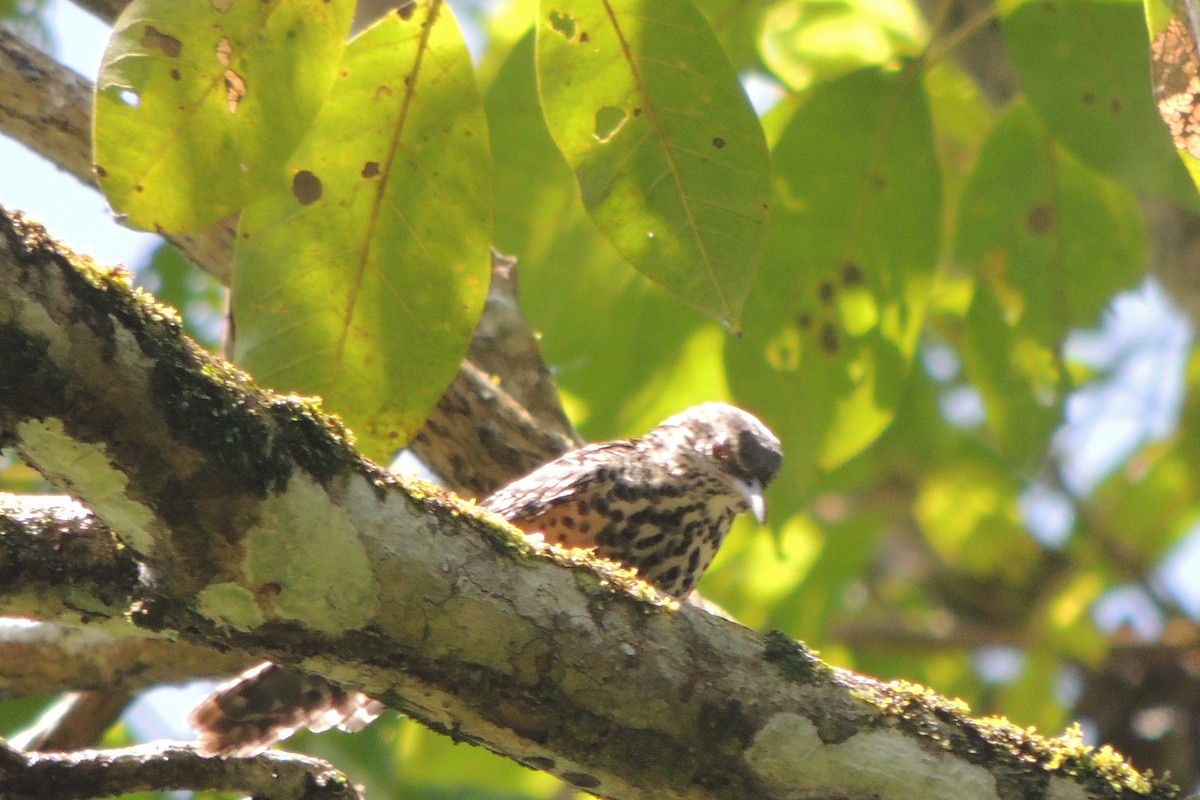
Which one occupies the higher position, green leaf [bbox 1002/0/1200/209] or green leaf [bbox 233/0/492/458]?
green leaf [bbox 1002/0/1200/209]

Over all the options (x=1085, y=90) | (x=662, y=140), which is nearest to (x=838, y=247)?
(x=1085, y=90)

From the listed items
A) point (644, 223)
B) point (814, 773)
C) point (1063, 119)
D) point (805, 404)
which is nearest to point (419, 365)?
point (644, 223)

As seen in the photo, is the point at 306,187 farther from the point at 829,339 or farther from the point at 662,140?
the point at 829,339

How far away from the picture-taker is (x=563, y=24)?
2436mm

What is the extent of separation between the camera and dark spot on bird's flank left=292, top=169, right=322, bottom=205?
2.66 m

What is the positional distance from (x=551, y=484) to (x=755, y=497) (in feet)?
2.15

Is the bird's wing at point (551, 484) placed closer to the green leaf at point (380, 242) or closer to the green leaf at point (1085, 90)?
the green leaf at point (380, 242)

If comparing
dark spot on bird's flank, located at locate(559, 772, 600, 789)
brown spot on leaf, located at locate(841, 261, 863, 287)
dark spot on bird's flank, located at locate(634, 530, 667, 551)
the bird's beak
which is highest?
brown spot on leaf, located at locate(841, 261, 863, 287)

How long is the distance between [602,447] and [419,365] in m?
1.45

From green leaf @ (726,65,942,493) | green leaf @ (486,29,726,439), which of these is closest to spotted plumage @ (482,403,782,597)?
green leaf @ (486,29,726,439)

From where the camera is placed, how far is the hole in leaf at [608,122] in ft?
8.16

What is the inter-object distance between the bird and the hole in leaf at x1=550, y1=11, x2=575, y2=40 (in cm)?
138

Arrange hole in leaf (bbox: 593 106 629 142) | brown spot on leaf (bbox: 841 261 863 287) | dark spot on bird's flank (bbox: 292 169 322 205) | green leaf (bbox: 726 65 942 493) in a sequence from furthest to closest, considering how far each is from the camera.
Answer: brown spot on leaf (bbox: 841 261 863 287) → green leaf (bbox: 726 65 942 493) → dark spot on bird's flank (bbox: 292 169 322 205) → hole in leaf (bbox: 593 106 629 142)

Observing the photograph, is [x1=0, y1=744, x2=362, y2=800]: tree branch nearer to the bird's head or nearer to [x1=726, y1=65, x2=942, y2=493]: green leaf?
[x1=726, y1=65, x2=942, y2=493]: green leaf
